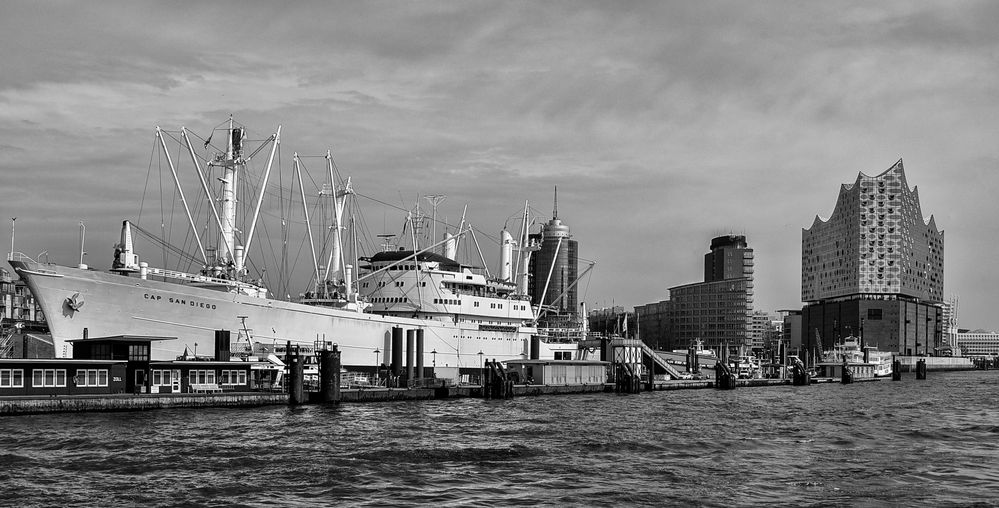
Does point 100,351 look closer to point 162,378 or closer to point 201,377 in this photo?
point 162,378

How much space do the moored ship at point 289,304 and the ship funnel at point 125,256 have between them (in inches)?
3.8

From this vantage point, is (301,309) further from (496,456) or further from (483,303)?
(496,456)

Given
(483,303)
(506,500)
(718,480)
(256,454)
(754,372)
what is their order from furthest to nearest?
(754,372) < (483,303) < (256,454) < (718,480) < (506,500)

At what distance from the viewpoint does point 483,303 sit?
103 metres

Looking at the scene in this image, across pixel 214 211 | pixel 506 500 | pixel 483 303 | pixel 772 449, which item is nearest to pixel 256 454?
pixel 506 500

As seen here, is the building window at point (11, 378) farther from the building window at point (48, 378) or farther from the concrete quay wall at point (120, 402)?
the concrete quay wall at point (120, 402)

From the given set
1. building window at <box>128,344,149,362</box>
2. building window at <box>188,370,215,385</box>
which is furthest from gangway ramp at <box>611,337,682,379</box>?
building window at <box>128,344,149,362</box>

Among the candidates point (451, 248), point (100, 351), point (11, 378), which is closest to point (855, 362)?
point (451, 248)

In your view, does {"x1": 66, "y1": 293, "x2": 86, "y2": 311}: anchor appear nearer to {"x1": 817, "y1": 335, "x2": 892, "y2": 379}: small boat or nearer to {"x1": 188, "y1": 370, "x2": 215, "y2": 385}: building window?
{"x1": 188, "y1": 370, "x2": 215, "y2": 385}: building window

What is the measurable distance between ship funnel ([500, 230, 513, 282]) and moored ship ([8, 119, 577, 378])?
2.01 ft

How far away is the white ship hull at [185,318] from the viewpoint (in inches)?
2621

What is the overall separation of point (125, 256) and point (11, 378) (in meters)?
18.6

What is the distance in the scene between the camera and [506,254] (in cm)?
11862

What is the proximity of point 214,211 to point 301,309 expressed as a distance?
10160 millimetres
